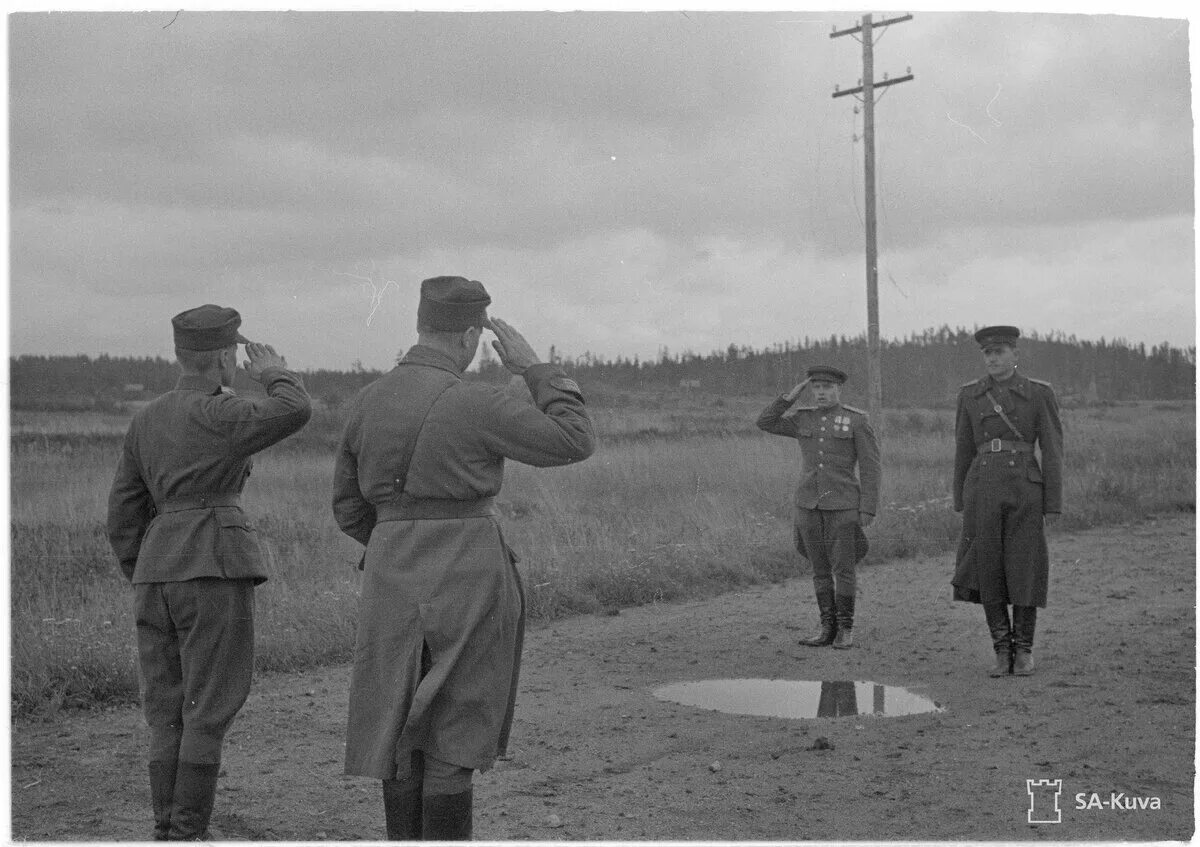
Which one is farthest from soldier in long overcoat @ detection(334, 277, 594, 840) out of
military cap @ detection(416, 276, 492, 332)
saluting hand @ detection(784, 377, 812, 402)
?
saluting hand @ detection(784, 377, 812, 402)

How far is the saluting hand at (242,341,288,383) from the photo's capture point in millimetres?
4793

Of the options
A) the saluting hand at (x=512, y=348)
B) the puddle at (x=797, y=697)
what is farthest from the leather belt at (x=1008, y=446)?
the saluting hand at (x=512, y=348)

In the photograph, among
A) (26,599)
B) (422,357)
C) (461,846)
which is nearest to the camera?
(461,846)

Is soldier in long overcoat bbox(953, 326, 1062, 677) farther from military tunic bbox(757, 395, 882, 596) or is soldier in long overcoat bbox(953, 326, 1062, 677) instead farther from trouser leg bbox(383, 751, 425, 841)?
trouser leg bbox(383, 751, 425, 841)

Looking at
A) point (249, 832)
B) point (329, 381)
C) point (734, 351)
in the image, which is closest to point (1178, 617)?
point (734, 351)

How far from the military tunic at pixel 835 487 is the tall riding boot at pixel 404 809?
525 centimetres

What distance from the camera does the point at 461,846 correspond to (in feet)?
13.0

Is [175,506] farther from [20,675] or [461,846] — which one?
[20,675]

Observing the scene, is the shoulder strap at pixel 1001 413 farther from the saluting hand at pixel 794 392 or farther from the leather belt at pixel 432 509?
the leather belt at pixel 432 509

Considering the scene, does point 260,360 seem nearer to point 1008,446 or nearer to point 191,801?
point 191,801

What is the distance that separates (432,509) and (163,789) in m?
1.53

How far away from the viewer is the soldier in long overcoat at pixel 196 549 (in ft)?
15.1

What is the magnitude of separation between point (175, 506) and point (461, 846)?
5.58ft

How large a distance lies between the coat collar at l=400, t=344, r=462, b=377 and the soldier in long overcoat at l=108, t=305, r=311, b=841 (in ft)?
1.91
